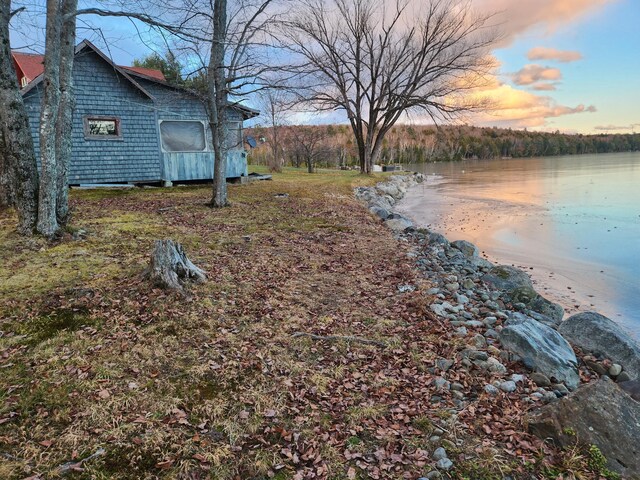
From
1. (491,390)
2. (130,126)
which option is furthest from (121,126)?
(491,390)

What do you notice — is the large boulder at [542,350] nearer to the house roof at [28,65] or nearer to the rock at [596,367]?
the rock at [596,367]

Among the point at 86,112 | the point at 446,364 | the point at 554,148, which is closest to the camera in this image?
the point at 446,364

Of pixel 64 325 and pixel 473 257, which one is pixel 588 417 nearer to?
pixel 64 325

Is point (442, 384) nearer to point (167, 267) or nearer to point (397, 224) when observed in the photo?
point (167, 267)

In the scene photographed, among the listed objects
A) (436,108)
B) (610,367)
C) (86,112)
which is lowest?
(610,367)

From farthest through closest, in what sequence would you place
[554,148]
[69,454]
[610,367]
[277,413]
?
[554,148], [610,367], [277,413], [69,454]

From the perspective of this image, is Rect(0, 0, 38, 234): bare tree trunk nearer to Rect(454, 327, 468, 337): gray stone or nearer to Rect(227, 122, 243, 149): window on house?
Rect(454, 327, 468, 337): gray stone

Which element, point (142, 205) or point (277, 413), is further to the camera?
point (142, 205)

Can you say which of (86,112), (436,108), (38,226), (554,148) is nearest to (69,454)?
(38,226)

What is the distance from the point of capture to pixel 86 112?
13266mm

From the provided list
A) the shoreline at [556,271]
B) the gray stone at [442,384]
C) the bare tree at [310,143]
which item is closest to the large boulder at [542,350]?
the gray stone at [442,384]

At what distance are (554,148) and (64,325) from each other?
268ft

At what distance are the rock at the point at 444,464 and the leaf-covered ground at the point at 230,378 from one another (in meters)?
0.05

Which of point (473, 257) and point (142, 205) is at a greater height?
point (142, 205)
